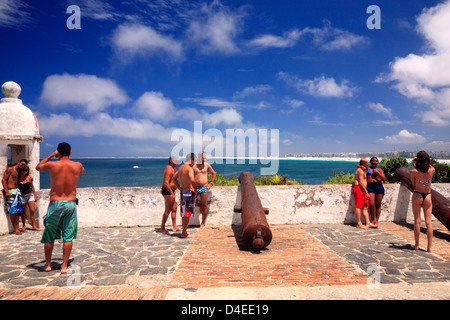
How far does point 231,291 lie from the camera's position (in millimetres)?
3562

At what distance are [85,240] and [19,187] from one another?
251cm

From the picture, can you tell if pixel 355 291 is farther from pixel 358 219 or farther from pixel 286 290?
pixel 358 219

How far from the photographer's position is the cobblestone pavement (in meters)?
3.78

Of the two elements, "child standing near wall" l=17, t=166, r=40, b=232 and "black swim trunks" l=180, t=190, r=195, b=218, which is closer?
"black swim trunks" l=180, t=190, r=195, b=218

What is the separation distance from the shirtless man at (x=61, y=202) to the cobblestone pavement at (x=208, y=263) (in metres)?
0.52

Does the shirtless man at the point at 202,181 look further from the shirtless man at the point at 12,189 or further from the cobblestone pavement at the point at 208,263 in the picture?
the shirtless man at the point at 12,189

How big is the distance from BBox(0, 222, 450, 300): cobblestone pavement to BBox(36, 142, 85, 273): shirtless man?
52cm

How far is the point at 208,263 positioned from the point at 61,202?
251cm

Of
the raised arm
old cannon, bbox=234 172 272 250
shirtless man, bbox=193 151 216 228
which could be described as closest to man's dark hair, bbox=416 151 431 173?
old cannon, bbox=234 172 272 250

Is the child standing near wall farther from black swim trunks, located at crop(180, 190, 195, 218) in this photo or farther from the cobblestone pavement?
black swim trunks, located at crop(180, 190, 195, 218)

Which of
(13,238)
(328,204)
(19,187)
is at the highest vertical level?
(19,187)
